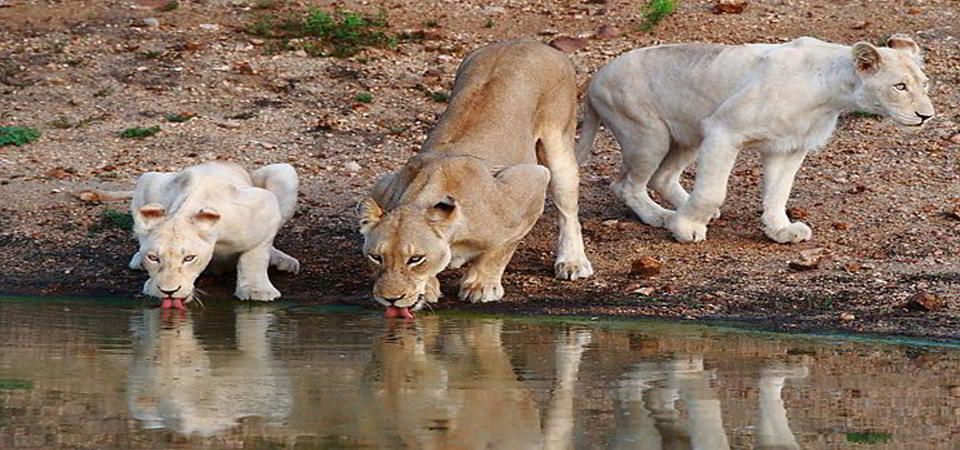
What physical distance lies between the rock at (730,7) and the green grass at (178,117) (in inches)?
187

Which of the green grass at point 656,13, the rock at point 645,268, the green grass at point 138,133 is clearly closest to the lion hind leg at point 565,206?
the rock at point 645,268

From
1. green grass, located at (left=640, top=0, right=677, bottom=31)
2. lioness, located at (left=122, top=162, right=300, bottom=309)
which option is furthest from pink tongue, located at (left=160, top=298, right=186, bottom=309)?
green grass, located at (left=640, top=0, right=677, bottom=31)

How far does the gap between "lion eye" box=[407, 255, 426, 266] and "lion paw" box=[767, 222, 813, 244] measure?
121 inches

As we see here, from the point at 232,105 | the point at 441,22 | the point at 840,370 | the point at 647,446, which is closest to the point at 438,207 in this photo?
the point at 840,370

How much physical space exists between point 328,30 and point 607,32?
235 cm

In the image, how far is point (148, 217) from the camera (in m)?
10.7

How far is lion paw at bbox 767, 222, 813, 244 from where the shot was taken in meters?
12.2

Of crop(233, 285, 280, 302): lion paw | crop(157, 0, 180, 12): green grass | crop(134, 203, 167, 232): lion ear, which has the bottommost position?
crop(233, 285, 280, 302): lion paw

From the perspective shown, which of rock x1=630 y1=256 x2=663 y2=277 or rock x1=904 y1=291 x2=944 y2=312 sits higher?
rock x1=630 y1=256 x2=663 y2=277

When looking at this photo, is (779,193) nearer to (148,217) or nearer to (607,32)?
(148,217)

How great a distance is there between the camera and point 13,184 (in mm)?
13680

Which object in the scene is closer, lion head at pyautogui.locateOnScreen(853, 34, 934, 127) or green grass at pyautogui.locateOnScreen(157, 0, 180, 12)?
lion head at pyautogui.locateOnScreen(853, 34, 934, 127)

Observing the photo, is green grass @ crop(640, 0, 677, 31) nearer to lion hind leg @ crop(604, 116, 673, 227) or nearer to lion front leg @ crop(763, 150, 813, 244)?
lion hind leg @ crop(604, 116, 673, 227)

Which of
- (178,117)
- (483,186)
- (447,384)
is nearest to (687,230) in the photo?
(483,186)
